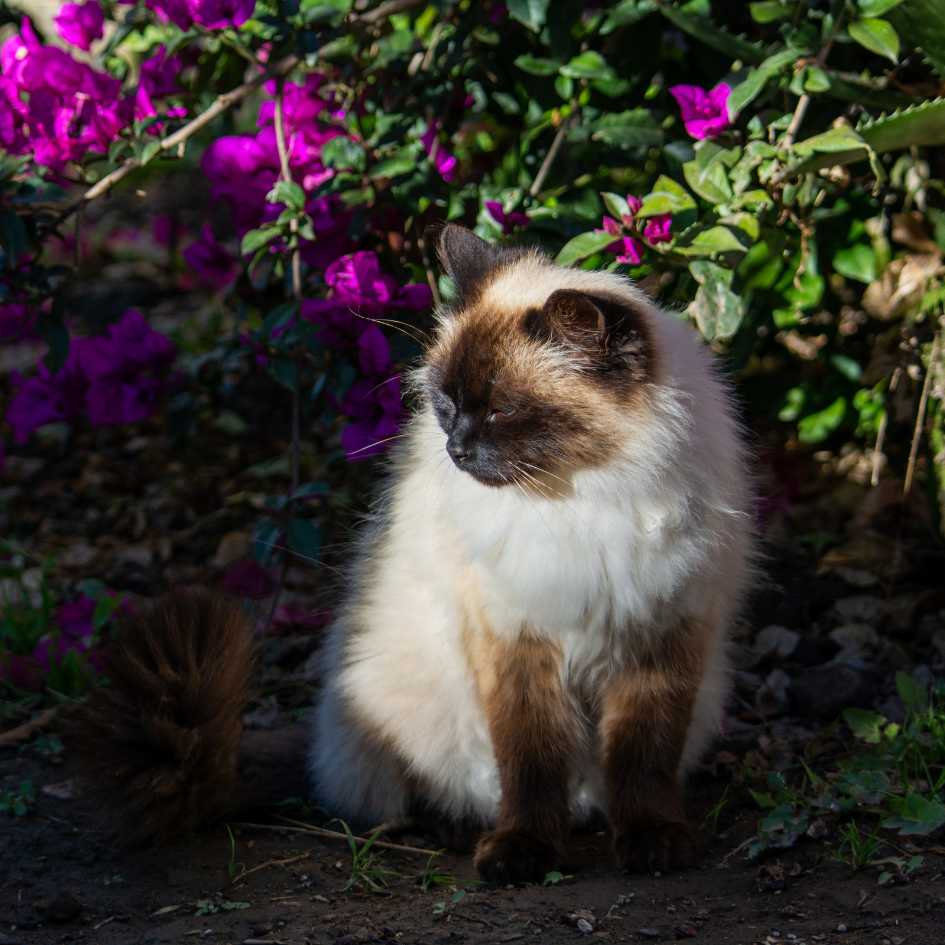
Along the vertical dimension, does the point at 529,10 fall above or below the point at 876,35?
below

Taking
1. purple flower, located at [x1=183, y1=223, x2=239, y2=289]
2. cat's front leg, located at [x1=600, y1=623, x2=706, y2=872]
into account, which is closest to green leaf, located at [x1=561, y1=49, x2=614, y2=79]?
purple flower, located at [x1=183, y1=223, x2=239, y2=289]

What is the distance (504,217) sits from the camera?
3.63 m

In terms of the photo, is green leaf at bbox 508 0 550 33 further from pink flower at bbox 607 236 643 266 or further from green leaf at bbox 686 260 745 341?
green leaf at bbox 686 260 745 341

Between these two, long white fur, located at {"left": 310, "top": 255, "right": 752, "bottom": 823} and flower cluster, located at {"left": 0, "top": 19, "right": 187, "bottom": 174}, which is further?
flower cluster, located at {"left": 0, "top": 19, "right": 187, "bottom": 174}

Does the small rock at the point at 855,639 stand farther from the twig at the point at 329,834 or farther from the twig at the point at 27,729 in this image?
the twig at the point at 27,729

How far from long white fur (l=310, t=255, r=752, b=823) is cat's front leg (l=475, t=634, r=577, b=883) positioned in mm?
64

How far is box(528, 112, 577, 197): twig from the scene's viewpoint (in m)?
3.92

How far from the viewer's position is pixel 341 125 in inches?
153

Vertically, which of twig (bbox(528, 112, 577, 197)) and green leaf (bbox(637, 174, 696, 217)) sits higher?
green leaf (bbox(637, 174, 696, 217))

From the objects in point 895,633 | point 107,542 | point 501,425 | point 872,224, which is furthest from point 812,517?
point 107,542

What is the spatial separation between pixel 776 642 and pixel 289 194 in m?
2.12

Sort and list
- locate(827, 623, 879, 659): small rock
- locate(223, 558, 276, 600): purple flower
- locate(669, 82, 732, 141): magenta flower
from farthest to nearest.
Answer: locate(223, 558, 276, 600): purple flower, locate(827, 623, 879, 659): small rock, locate(669, 82, 732, 141): magenta flower

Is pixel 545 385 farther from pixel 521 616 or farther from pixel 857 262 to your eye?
pixel 857 262

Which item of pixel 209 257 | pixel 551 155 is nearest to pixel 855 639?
pixel 551 155
